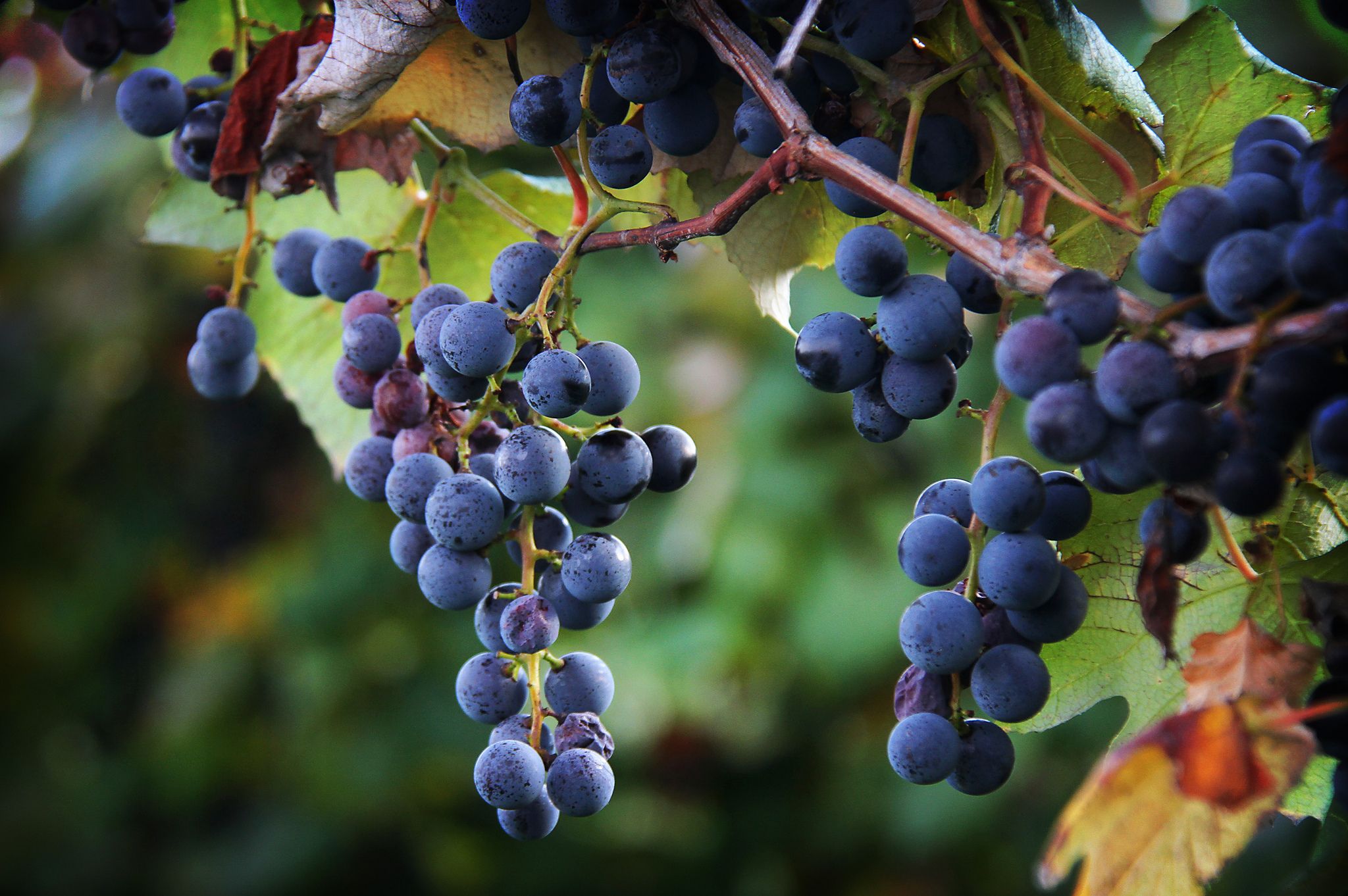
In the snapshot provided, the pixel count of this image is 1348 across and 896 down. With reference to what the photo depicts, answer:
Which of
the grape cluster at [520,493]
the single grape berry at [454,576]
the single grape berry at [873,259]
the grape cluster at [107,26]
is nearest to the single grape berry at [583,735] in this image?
the grape cluster at [520,493]

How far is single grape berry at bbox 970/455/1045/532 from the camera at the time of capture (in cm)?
53

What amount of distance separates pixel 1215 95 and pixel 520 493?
0.51m

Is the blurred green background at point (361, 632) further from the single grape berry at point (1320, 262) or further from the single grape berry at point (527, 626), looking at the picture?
the single grape berry at point (1320, 262)

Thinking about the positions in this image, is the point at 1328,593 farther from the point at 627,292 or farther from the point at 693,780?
the point at 693,780

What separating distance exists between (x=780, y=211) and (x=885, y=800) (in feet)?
7.23

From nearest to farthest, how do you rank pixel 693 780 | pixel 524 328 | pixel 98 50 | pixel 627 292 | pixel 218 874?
1. pixel 524 328
2. pixel 98 50
3. pixel 627 292
4. pixel 693 780
5. pixel 218 874

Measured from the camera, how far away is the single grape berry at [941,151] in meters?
0.66

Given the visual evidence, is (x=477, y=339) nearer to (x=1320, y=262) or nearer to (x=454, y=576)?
(x=454, y=576)

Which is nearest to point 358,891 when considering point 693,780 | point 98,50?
point 693,780

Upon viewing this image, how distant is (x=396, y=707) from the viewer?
262 cm

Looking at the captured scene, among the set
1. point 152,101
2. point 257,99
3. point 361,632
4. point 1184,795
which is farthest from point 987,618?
point 361,632

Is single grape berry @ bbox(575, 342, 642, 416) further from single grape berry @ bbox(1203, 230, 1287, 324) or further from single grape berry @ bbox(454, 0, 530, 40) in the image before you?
single grape berry @ bbox(1203, 230, 1287, 324)

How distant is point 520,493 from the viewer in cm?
62

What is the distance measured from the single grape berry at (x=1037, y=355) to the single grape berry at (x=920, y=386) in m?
0.10
